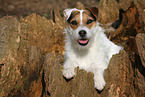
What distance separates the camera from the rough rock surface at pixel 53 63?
3.57m

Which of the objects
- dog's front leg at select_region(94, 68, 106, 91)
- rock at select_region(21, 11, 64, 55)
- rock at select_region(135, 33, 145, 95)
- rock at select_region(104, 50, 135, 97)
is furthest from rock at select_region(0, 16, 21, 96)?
rock at select_region(135, 33, 145, 95)

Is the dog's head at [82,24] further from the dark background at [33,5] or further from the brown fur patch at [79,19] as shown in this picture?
the dark background at [33,5]

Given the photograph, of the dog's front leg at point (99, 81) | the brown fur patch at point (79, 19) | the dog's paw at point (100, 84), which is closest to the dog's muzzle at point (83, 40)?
the brown fur patch at point (79, 19)

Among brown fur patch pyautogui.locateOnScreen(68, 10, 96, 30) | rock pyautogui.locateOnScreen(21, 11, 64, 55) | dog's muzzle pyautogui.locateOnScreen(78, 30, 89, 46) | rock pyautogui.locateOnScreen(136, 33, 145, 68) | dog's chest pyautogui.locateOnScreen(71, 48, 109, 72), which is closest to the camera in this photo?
rock pyautogui.locateOnScreen(136, 33, 145, 68)

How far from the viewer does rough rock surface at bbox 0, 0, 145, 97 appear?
140 inches

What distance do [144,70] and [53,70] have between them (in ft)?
6.96

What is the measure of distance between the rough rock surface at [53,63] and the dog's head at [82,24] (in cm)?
74

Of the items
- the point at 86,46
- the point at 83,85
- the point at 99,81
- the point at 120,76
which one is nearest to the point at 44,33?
the point at 86,46

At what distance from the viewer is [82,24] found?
3.87 m

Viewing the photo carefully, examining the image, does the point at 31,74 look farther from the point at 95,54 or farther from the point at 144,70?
the point at 144,70

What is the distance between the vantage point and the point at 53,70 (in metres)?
3.67

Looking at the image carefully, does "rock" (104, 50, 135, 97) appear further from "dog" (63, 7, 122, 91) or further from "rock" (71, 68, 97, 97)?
"rock" (71, 68, 97, 97)

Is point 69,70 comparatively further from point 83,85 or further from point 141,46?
point 141,46

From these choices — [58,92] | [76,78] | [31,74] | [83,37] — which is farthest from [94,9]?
[31,74]
